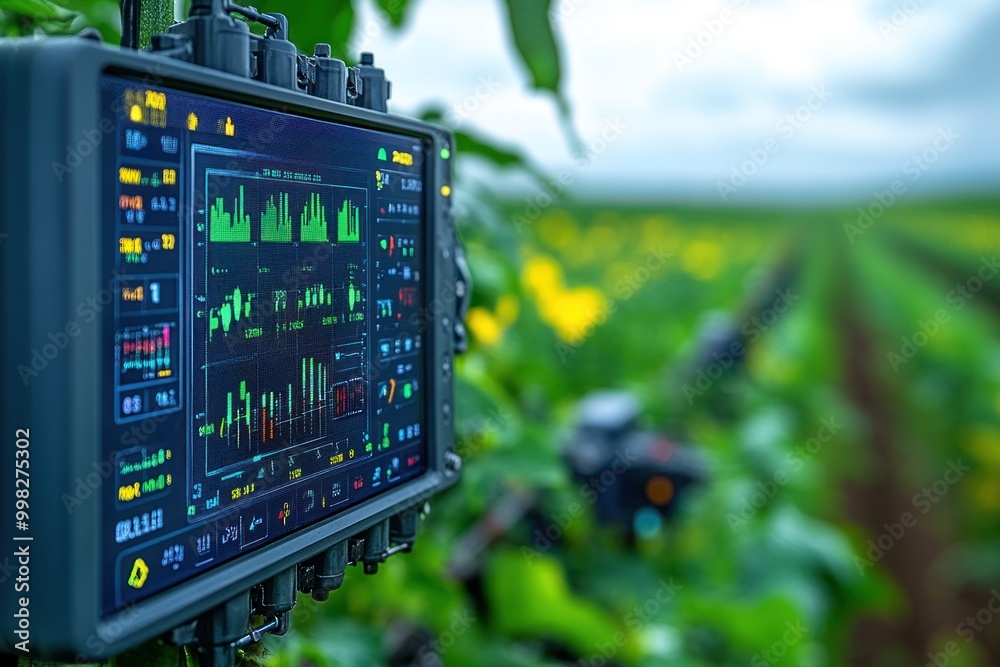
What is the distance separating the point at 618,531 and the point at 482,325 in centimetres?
85

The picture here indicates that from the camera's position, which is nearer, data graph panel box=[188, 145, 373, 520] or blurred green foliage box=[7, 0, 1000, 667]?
data graph panel box=[188, 145, 373, 520]

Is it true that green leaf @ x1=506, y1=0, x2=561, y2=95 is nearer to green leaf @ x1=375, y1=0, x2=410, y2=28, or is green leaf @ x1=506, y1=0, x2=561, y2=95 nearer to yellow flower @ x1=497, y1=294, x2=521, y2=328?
green leaf @ x1=375, y1=0, x2=410, y2=28

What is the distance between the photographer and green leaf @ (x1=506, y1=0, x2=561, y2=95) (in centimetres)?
78

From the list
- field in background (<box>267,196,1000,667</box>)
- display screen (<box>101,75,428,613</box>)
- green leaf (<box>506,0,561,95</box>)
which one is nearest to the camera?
display screen (<box>101,75,428,613</box>)

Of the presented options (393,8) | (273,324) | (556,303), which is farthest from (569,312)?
(273,324)

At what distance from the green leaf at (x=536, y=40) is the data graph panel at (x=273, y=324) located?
0.19 metres

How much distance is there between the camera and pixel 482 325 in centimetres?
156

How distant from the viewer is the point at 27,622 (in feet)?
1.58

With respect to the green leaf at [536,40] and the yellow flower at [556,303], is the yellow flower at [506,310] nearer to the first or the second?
the yellow flower at [556,303]

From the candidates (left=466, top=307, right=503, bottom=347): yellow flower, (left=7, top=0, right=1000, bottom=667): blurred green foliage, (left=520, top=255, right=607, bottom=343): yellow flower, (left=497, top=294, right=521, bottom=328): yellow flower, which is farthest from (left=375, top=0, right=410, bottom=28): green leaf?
(left=520, top=255, right=607, bottom=343): yellow flower

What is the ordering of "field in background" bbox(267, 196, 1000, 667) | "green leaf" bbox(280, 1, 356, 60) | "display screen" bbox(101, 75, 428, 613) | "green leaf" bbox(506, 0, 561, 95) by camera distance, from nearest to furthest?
1. "display screen" bbox(101, 75, 428, 613)
2. "green leaf" bbox(506, 0, 561, 95)
3. "green leaf" bbox(280, 1, 356, 60)
4. "field in background" bbox(267, 196, 1000, 667)

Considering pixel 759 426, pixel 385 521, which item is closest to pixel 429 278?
pixel 385 521

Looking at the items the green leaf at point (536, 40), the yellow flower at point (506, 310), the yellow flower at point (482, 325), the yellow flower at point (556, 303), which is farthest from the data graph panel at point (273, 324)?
the yellow flower at point (556, 303)

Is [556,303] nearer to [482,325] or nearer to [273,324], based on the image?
[482,325]
